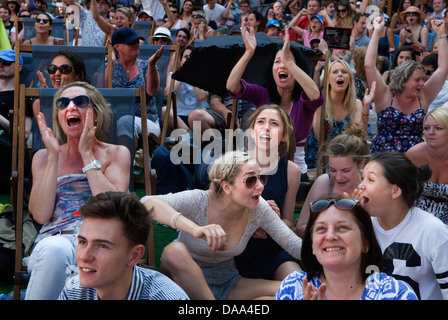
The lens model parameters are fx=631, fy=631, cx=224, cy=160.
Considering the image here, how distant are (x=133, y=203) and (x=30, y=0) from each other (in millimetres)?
11927

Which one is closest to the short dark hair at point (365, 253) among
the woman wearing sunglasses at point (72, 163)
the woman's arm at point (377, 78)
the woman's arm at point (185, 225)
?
the woman's arm at point (185, 225)

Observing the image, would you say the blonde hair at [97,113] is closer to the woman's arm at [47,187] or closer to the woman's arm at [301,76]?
the woman's arm at [47,187]

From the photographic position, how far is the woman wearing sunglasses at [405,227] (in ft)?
9.29

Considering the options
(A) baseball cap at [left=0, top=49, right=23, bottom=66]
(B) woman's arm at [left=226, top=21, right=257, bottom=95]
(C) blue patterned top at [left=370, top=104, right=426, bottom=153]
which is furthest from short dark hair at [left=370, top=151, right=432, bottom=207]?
(A) baseball cap at [left=0, top=49, right=23, bottom=66]

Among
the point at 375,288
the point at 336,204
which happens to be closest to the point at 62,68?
the point at 336,204

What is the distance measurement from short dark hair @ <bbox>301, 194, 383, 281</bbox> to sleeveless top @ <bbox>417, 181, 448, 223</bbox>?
5.96ft

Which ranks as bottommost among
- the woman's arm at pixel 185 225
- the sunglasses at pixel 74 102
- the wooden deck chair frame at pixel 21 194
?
the wooden deck chair frame at pixel 21 194

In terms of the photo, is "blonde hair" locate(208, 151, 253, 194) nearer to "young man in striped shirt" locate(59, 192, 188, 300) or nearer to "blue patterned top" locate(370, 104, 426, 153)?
"young man in striped shirt" locate(59, 192, 188, 300)

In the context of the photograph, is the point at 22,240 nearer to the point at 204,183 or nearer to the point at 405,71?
the point at 204,183

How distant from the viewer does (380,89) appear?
532 cm

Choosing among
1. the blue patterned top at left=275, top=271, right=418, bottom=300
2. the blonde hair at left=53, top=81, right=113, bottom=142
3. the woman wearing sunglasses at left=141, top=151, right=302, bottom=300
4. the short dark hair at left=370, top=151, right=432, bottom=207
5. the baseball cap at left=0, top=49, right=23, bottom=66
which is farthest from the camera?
the baseball cap at left=0, top=49, right=23, bottom=66

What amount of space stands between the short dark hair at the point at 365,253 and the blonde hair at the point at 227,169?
81 centimetres

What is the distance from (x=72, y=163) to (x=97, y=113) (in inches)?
13.2

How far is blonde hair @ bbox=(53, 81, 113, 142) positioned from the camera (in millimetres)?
3749
